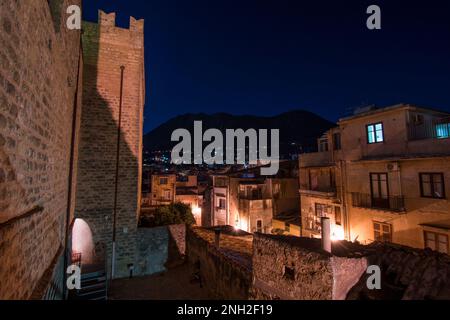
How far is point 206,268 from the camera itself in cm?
992

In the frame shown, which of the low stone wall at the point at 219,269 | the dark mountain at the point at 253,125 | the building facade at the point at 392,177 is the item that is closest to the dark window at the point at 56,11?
the low stone wall at the point at 219,269

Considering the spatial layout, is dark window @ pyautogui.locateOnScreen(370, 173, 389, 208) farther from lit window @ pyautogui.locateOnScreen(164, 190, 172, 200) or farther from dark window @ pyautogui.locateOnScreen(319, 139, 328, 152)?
lit window @ pyautogui.locateOnScreen(164, 190, 172, 200)

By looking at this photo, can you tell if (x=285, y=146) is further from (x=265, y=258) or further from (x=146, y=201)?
(x=265, y=258)

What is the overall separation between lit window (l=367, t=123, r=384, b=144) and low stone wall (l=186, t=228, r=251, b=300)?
31.6ft

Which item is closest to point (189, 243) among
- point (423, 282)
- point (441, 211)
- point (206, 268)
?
point (206, 268)

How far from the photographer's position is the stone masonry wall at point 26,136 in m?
2.25

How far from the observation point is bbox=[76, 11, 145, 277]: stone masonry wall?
1044 centimetres

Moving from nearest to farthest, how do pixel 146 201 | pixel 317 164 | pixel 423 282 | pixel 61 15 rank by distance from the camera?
pixel 423 282, pixel 61 15, pixel 317 164, pixel 146 201

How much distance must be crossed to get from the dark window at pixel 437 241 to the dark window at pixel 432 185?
5.59ft

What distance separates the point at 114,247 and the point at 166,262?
303 cm

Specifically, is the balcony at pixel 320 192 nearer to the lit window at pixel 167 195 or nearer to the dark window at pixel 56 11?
the dark window at pixel 56 11

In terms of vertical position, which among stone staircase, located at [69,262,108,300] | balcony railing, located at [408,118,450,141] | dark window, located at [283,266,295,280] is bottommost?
stone staircase, located at [69,262,108,300]

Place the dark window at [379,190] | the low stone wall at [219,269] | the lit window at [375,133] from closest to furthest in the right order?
1. the low stone wall at [219,269]
2. the dark window at [379,190]
3. the lit window at [375,133]

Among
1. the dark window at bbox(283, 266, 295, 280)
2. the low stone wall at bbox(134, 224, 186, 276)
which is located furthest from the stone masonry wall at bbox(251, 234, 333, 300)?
the low stone wall at bbox(134, 224, 186, 276)
